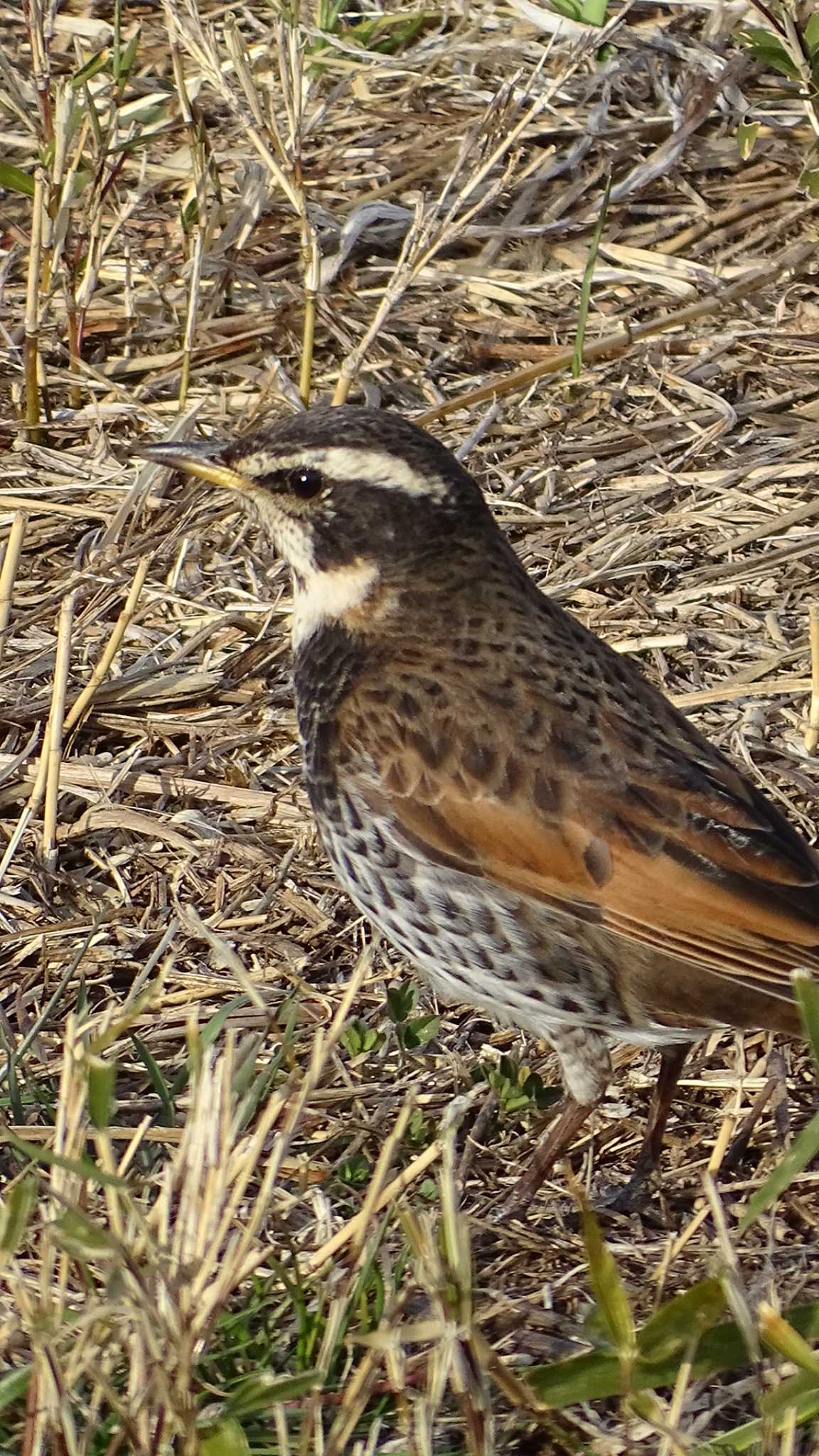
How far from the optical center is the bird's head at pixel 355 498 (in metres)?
4.98

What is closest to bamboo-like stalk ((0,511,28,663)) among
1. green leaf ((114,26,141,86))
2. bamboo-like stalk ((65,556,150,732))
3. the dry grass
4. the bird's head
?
the dry grass

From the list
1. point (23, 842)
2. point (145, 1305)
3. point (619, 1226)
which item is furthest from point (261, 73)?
point (145, 1305)

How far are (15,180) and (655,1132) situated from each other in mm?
3690

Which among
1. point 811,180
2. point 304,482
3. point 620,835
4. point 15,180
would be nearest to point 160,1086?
point 620,835

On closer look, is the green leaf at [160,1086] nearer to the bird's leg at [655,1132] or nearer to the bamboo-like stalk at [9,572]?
the bird's leg at [655,1132]

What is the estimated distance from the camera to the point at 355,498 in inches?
198

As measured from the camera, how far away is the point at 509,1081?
4.85m

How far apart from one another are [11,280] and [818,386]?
2.85 metres

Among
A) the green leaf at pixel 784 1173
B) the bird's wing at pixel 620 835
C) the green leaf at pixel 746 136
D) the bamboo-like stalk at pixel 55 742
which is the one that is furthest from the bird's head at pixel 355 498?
the green leaf at pixel 746 136

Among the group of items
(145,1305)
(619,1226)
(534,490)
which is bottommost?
(619,1226)

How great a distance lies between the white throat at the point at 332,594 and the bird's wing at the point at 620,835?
18.2 inches

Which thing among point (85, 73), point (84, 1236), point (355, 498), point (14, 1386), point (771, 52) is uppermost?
point (771, 52)

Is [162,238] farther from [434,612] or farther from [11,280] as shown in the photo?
[434,612]

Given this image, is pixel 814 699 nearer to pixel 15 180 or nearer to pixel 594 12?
pixel 594 12
